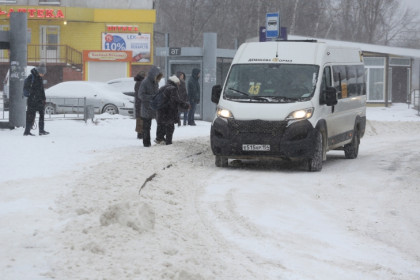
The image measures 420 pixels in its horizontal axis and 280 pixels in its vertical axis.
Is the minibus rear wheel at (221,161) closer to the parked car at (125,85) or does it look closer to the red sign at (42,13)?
the parked car at (125,85)

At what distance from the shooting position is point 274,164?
16703 millimetres

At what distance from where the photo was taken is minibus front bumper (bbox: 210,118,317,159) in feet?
48.5

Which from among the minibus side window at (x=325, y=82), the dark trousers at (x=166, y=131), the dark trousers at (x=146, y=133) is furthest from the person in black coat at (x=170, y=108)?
the minibus side window at (x=325, y=82)

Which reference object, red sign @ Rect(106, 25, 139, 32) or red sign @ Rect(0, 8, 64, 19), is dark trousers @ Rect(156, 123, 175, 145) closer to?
red sign @ Rect(0, 8, 64, 19)

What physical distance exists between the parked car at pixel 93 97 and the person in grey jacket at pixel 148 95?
12755mm

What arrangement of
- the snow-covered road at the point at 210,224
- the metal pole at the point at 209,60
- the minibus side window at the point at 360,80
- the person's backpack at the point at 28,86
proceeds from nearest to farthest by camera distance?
the snow-covered road at the point at 210,224
the minibus side window at the point at 360,80
the person's backpack at the point at 28,86
the metal pole at the point at 209,60

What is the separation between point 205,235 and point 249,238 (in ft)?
1.42

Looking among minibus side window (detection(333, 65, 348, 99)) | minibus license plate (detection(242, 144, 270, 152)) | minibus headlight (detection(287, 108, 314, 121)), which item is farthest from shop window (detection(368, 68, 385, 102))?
minibus license plate (detection(242, 144, 270, 152))

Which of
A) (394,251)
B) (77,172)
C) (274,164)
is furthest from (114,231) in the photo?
(274,164)

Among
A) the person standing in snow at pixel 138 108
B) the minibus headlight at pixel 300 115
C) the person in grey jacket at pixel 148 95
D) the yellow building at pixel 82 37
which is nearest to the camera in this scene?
the minibus headlight at pixel 300 115

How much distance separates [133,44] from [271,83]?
42.8 meters

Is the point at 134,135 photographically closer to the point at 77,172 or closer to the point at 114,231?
the point at 77,172

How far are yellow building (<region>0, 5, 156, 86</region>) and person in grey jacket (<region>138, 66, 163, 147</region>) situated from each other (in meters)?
39.1

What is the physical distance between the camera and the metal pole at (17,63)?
22953 mm
